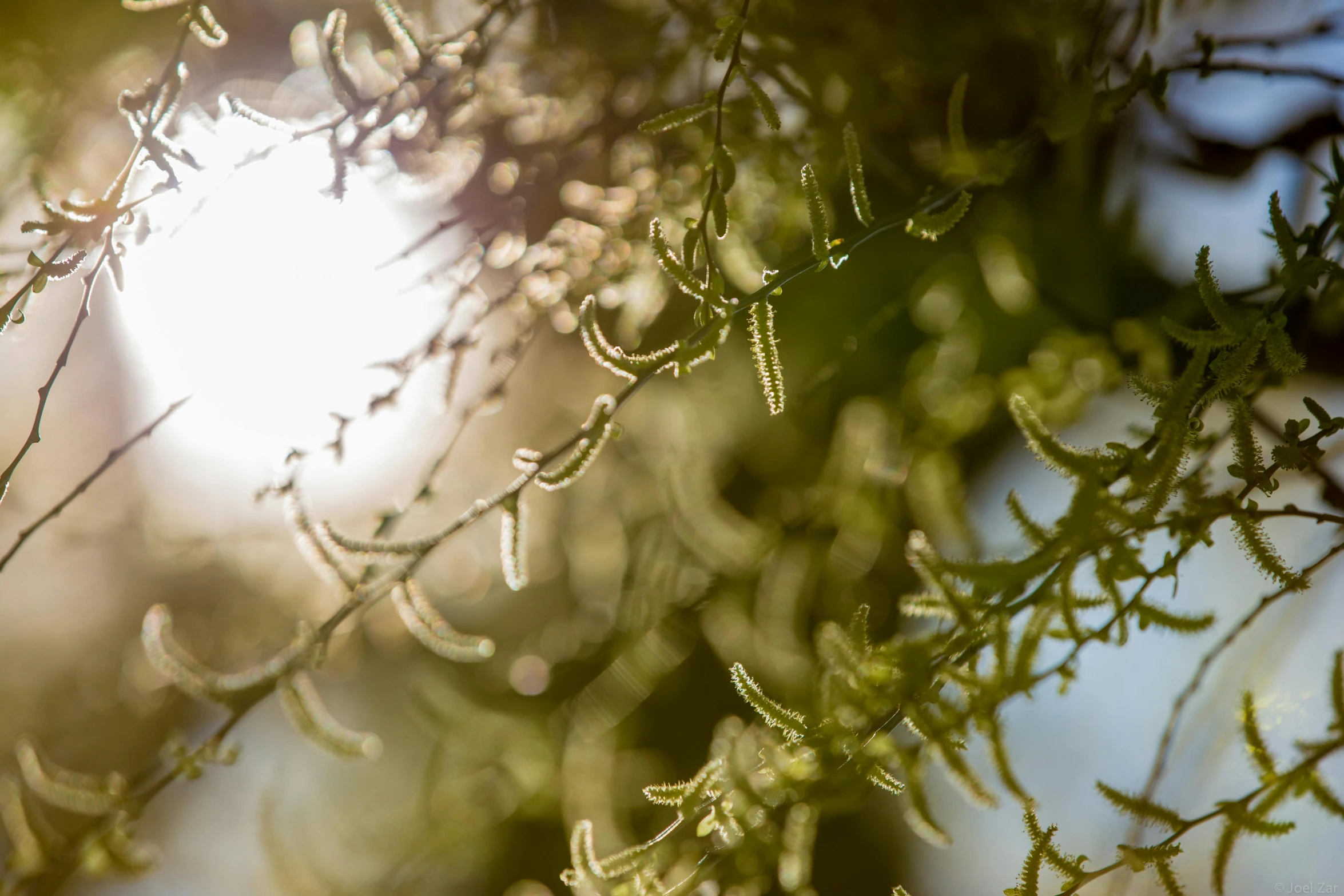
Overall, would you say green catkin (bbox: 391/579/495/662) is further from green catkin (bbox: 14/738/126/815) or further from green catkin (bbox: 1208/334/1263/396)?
green catkin (bbox: 1208/334/1263/396)

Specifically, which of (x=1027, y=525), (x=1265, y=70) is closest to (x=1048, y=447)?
(x=1027, y=525)

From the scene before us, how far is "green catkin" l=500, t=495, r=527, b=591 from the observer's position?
241 mm

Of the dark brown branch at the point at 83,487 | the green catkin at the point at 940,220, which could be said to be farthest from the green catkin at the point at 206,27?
the green catkin at the point at 940,220

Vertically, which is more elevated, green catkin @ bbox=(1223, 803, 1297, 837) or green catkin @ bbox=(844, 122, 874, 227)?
green catkin @ bbox=(844, 122, 874, 227)

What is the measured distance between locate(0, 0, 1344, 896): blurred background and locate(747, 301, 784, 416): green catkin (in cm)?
9

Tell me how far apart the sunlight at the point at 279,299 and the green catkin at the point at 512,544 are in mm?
117

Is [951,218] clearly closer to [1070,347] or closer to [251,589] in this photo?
[1070,347]

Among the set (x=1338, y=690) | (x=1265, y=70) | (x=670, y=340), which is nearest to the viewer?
(x=1338, y=690)

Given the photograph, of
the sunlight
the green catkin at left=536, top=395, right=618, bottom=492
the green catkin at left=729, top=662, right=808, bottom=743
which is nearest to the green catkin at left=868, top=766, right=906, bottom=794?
the green catkin at left=729, top=662, right=808, bottom=743

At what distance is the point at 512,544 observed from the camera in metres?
0.24

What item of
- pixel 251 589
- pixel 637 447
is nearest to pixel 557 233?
pixel 637 447

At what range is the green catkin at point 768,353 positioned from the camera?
227mm

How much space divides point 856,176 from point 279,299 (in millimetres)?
311

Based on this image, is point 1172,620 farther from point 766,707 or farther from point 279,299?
point 279,299
